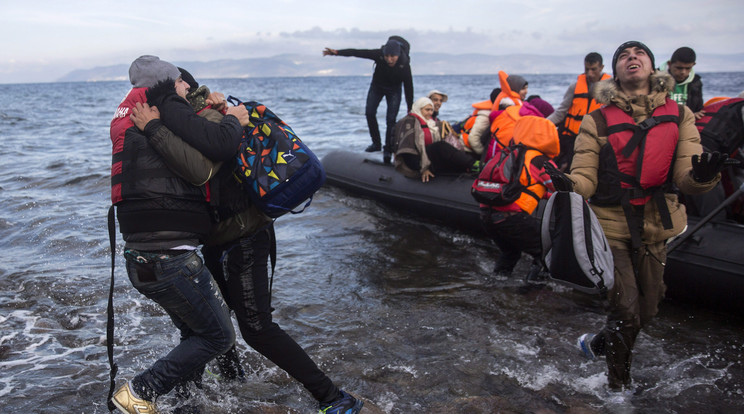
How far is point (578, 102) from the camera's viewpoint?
6.98 m

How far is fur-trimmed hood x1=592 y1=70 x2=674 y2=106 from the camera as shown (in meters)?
3.19

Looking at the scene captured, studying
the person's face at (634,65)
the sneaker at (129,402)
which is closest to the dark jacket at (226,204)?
the sneaker at (129,402)

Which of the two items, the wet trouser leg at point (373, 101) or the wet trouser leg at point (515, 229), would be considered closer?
the wet trouser leg at point (515, 229)

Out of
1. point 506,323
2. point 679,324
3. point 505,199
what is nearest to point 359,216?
point 505,199

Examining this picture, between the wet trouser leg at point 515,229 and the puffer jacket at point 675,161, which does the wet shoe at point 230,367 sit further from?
the wet trouser leg at point 515,229

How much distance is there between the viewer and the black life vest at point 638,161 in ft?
10.3

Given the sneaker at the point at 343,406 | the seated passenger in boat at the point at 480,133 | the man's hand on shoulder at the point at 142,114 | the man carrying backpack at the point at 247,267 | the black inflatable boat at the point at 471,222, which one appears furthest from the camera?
the seated passenger in boat at the point at 480,133

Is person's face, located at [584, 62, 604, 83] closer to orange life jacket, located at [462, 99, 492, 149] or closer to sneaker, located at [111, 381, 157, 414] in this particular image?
orange life jacket, located at [462, 99, 492, 149]

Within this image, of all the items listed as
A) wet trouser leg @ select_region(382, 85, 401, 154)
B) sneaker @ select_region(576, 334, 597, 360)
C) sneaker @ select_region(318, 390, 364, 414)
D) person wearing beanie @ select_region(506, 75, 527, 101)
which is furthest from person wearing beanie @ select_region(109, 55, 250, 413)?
wet trouser leg @ select_region(382, 85, 401, 154)

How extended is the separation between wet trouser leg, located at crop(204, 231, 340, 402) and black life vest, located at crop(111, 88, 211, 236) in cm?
38

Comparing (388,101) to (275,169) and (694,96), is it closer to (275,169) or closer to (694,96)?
(694,96)

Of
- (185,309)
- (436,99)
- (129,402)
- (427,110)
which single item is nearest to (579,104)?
(436,99)

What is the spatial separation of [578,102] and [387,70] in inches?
113

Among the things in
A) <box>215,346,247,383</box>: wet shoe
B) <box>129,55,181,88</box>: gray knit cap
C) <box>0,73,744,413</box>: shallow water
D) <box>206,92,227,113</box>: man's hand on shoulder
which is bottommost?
<box>0,73,744,413</box>: shallow water
